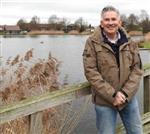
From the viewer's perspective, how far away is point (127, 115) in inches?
160

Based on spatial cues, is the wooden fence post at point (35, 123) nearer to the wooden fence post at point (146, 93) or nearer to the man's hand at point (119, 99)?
the man's hand at point (119, 99)

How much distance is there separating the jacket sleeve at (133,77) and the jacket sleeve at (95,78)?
0.55ft

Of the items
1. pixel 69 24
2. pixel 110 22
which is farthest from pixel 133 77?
pixel 69 24

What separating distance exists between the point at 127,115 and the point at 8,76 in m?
3.22

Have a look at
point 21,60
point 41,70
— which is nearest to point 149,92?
point 41,70

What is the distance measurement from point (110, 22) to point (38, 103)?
3.39 ft

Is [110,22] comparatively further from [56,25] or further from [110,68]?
[56,25]

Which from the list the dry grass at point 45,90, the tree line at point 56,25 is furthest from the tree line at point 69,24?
the dry grass at point 45,90

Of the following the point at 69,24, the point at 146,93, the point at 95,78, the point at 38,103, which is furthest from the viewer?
the point at 69,24

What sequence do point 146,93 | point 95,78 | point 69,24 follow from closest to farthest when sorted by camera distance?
point 95,78 < point 146,93 < point 69,24

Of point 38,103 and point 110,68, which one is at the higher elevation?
point 110,68

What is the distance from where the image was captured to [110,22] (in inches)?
149

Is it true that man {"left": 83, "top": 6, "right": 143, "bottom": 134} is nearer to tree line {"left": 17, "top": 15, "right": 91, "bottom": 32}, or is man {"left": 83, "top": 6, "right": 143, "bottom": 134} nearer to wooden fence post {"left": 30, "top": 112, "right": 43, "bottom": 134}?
wooden fence post {"left": 30, "top": 112, "right": 43, "bottom": 134}

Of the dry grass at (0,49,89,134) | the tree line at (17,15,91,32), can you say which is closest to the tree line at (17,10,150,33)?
the tree line at (17,15,91,32)
